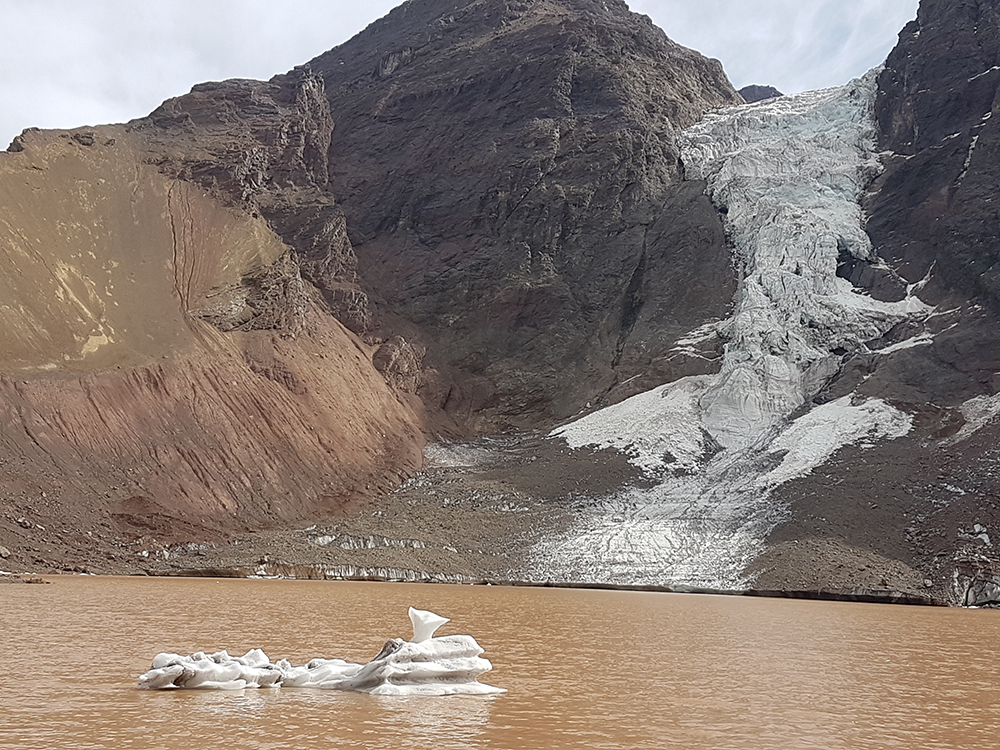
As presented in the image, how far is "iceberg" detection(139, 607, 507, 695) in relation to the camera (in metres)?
11.4

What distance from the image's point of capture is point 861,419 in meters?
49.5

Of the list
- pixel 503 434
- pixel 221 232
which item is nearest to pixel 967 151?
pixel 503 434

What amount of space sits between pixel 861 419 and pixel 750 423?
6.86 meters

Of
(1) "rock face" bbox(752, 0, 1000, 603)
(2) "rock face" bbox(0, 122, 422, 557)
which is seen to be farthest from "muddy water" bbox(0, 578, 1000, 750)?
(2) "rock face" bbox(0, 122, 422, 557)

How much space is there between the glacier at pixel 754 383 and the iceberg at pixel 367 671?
28461mm

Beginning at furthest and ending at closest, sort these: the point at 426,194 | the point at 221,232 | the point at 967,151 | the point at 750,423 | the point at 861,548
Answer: the point at 426,194, the point at 967,151, the point at 221,232, the point at 750,423, the point at 861,548

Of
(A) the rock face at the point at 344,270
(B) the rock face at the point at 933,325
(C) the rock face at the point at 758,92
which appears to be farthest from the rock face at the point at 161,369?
(C) the rock face at the point at 758,92

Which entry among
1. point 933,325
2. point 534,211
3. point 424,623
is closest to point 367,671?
point 424,623

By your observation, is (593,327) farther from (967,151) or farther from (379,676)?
(379,676)

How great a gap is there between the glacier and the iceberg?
28461 millimetres

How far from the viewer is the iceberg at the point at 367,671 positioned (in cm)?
1138

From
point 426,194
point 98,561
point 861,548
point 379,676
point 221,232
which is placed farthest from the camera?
point 426,194

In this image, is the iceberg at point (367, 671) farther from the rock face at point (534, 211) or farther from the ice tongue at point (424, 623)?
the rock face at point (534, 211)

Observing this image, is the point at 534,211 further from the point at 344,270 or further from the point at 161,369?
the point at 161,369
